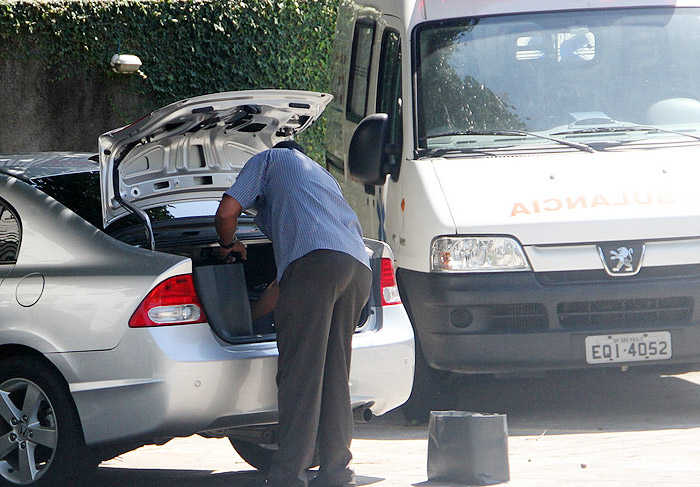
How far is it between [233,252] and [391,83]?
256 centimetres

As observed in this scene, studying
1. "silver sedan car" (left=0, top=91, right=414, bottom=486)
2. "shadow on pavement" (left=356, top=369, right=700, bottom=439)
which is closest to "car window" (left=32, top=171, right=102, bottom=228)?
"silver sedan car" (left=0, top=91, right=414, bottom=486)

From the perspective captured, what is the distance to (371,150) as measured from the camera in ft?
24.2

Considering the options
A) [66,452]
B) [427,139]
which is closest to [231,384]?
[66,452]

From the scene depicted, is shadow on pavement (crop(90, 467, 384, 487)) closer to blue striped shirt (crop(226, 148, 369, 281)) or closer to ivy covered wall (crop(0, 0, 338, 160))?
blue striped shirt (crop(226, 148, 369, 281))

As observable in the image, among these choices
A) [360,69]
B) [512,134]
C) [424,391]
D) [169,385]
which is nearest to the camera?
[169,385]

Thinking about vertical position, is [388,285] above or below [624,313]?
above

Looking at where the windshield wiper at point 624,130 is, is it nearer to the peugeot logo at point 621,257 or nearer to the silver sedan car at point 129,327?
the peugeot logo at point 621,257

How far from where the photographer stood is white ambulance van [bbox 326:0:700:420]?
6.81 meters

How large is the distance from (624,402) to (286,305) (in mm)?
3326

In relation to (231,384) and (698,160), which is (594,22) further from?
(231,384)

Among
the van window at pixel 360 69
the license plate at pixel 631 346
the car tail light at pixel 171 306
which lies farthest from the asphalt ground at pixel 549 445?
the van window at pixel 360 69

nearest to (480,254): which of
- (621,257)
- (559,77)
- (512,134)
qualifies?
(621,257)

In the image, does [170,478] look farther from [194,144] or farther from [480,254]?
[480,254]

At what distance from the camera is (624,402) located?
25.6 ft
